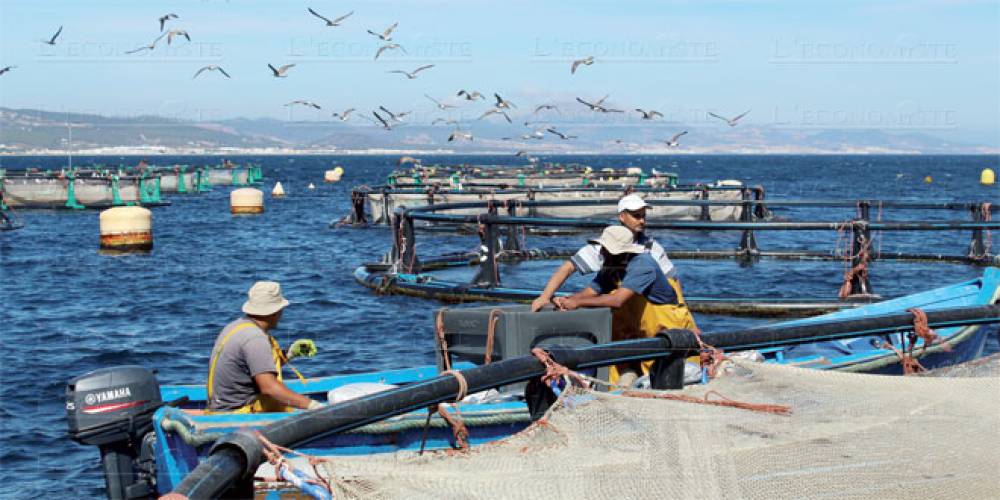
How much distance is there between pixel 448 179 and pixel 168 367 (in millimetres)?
36649

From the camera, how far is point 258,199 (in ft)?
200

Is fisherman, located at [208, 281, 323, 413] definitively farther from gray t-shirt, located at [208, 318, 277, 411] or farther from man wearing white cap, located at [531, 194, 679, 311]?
man wearing white cap, located at [531, 194, 679, 311]

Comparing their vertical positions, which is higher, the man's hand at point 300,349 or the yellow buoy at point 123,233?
the man's hand at point 300,349

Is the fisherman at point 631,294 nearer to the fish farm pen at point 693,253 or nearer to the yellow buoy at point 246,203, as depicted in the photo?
the fish farm pen at point 693,253

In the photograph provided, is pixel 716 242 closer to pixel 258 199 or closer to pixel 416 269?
pixel 416 269

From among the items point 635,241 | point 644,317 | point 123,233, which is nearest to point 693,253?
point 635,241

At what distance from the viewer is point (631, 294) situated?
7871mm

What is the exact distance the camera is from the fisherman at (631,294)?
7.83m

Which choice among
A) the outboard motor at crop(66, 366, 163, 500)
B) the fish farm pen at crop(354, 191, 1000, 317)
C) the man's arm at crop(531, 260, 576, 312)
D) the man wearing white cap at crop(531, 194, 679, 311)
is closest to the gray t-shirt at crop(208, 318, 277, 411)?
the outboard motor at crop(66, 366, 163, 500)

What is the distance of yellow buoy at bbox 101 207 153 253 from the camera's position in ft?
122

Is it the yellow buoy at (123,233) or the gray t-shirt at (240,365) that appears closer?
the gray t-shirt at (240,365)

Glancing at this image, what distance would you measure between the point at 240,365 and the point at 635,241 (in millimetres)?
3154

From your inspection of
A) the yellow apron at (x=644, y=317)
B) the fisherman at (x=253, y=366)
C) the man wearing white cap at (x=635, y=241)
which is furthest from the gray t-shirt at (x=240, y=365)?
the yellow apron at (x=644, y=317)

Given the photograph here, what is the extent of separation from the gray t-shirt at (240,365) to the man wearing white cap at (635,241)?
1.99m
